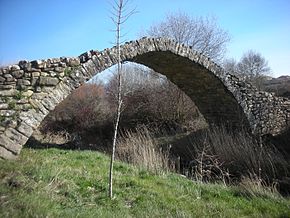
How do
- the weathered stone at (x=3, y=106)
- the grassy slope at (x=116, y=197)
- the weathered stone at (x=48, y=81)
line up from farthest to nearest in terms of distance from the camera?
the weathered stone at (x=48, y=81), the weathered stone at (x=3, y=106), the grassy slope at (x=116, y=197)

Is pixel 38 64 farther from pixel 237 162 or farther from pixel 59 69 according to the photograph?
pixel 237 162

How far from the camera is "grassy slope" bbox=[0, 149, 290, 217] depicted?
418cm

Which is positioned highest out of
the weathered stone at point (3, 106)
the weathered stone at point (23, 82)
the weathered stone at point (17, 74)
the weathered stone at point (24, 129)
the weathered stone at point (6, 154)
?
the weathered stone at point (17, 74)

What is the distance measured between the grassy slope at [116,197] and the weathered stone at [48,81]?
183 centimetres

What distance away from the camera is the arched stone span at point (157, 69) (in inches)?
284

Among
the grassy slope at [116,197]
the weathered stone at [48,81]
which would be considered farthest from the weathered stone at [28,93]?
the grassy slope at [116,197]

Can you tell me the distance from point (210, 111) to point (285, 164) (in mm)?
5833

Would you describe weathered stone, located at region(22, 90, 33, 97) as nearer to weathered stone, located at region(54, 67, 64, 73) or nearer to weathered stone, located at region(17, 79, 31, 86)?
weathered stone, located at region(17, 79, 31, 86)

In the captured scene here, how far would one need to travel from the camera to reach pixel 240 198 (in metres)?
5.88

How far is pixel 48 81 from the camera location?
24.8ft

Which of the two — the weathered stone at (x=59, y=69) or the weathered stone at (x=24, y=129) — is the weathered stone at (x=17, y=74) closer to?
the weathered stone at (x=59, y=69)

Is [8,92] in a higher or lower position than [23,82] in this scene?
lower

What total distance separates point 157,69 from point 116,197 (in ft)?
24.9

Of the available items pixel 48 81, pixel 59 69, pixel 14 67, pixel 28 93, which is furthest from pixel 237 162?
pixel 14 67
